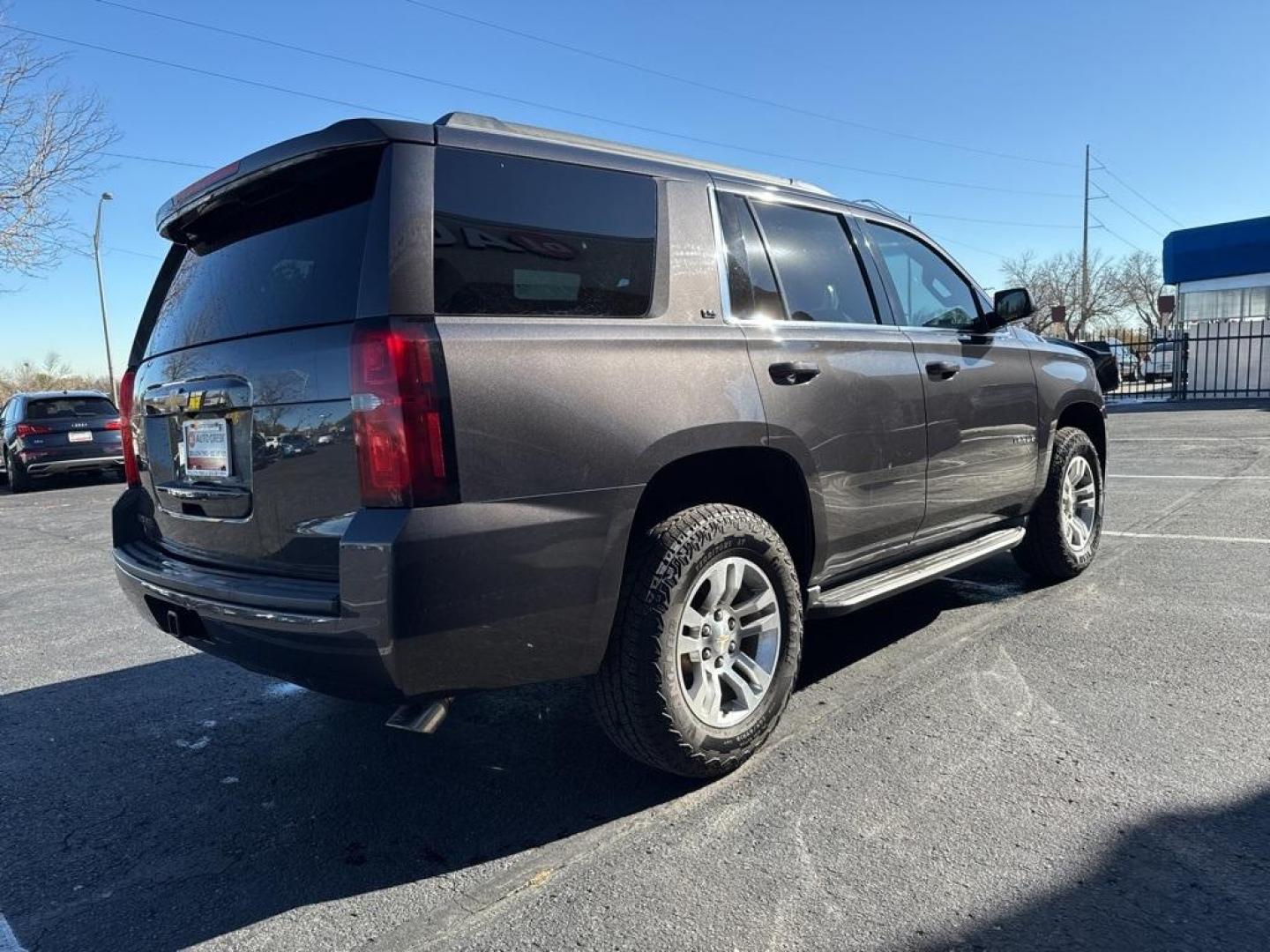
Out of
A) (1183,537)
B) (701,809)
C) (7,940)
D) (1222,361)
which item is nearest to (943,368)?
(701,809)

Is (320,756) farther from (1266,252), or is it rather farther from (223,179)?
(1266,252)

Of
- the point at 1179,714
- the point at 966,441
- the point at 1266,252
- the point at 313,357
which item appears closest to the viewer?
the point at 313,357

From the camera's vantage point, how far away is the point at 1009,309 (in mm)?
4410

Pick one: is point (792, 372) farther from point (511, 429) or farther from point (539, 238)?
point (511, 429)

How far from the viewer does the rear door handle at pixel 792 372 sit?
308 centimetres

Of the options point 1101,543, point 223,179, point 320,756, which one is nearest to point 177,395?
point 223,179

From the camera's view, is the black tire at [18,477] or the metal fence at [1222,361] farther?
the metal fence at [1222,361]

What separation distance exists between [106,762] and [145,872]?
0.94 metres

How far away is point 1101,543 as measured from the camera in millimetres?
6066

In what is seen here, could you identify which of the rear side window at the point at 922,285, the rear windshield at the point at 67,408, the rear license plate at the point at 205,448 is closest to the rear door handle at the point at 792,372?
the rear side window at the point at 922,285

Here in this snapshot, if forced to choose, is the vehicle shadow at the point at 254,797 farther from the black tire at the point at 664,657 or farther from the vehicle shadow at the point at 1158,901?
the vehicle shadow at the point at 1158,901

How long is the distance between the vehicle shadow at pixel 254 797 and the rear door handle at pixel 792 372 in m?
1.39

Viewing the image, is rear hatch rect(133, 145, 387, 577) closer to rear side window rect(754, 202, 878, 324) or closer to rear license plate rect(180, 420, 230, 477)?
rear license plate rect(180, 420, 230, 477)

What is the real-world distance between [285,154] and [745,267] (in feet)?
5.20
